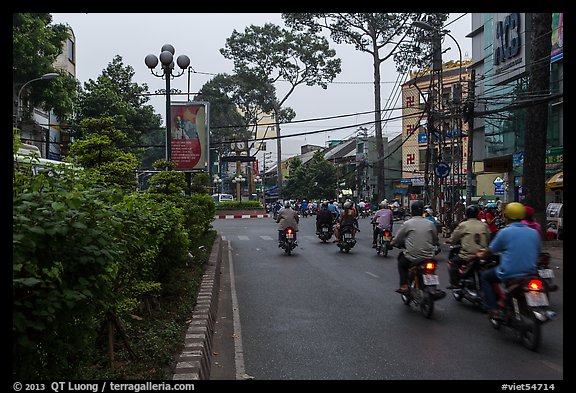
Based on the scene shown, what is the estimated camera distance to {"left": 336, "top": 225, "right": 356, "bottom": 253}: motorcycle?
18.8m

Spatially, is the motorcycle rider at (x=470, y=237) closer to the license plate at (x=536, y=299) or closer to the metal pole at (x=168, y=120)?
the license plate at (x=536, y=299)

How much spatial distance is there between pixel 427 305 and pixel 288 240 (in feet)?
34.1

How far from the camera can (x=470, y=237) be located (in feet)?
30.3

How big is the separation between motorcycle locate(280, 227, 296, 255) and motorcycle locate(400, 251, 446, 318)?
30.9 ft

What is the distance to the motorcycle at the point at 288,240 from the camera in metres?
18.7

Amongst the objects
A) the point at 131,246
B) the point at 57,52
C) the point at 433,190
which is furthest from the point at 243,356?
the point at 57,52

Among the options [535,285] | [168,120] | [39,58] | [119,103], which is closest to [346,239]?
[168,120]

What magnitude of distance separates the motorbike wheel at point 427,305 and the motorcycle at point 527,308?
145 centimetres

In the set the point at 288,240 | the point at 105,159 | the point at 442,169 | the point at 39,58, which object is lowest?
the point at 288,240

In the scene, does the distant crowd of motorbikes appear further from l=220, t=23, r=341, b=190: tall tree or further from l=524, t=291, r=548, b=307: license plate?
l=220, t=23, r=341, b=190: tall tree

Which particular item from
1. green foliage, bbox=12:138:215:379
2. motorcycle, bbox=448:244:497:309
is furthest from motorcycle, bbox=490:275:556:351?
green foliage, bbox=12:138:215:379

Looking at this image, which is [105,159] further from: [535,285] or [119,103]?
[119,103]

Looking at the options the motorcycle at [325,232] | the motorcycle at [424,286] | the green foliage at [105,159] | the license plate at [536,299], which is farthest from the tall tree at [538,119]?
the license plate at [536,299]
